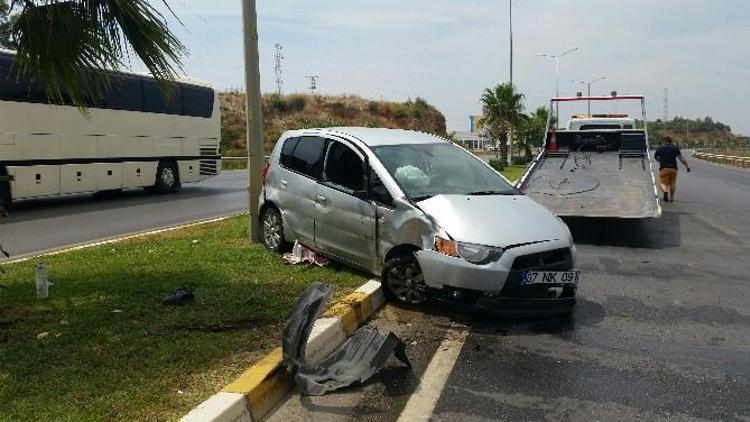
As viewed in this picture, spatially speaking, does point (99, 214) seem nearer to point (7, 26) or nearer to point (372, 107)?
point (7, 26)

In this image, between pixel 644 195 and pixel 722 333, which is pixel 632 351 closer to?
pixel 722 333

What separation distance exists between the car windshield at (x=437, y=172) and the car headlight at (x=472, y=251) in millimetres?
751

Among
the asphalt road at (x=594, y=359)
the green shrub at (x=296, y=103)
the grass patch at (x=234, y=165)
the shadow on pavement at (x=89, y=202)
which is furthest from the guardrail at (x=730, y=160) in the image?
the asphalt road at (x=594, y=359)

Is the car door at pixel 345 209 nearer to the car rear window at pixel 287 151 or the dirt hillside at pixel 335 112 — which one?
the car rear window at pixel 287 151

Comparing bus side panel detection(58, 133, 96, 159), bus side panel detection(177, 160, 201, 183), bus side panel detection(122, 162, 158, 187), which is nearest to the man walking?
bus side panel detection(177, 160, 201, 183)

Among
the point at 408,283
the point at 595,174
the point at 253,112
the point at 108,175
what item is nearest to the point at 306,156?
the point at 253,112

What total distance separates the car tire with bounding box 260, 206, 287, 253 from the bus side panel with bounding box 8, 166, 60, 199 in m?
7.90

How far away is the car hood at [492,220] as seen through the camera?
18.7 feet

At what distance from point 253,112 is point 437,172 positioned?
117 inches

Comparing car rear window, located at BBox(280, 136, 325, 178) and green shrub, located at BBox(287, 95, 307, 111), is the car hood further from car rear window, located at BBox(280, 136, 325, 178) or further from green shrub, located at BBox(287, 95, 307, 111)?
green shrub, located at BBox(287, 95, 307, 111)

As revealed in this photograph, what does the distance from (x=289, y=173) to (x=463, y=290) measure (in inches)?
125

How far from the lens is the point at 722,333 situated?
5.56 metres

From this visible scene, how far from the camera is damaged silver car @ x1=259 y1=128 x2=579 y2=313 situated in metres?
5.64

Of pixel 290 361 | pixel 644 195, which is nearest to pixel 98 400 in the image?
pixel 290 361
